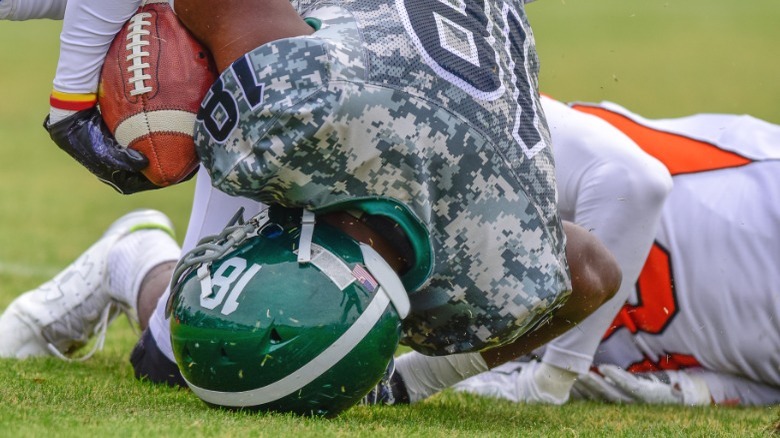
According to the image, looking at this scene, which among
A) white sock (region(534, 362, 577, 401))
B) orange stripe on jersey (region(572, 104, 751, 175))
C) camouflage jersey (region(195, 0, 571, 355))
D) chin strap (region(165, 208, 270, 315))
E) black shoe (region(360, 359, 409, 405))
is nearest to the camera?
camouflage jersey (region(195, 0, 571, 355))

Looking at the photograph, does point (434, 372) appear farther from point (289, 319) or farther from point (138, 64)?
point (138, 64)

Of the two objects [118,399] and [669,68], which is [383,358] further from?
[669,68]

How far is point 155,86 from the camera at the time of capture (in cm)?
222

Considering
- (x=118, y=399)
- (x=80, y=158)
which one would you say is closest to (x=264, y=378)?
(x=118, y=399)

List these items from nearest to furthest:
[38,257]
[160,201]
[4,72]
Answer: [38,257] → [160,201] → [4,72]

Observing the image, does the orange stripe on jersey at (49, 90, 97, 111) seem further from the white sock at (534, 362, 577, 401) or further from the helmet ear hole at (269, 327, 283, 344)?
the white sock at (534, 362, 577, 401)

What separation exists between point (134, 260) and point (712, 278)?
1.64m

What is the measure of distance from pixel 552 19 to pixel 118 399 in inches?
491

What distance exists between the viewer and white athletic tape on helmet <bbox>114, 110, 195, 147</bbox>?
2219 mm

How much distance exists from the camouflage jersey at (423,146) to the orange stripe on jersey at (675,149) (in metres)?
1.04

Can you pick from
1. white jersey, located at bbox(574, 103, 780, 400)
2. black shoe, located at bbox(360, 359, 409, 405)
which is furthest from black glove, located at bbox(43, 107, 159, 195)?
white jersey, located at bbox(574, 103, 780, 400)

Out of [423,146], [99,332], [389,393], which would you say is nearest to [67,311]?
[99,332]

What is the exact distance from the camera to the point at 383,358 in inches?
86.7

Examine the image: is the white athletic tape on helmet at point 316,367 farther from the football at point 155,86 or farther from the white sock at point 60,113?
the white sock at point 60,113
